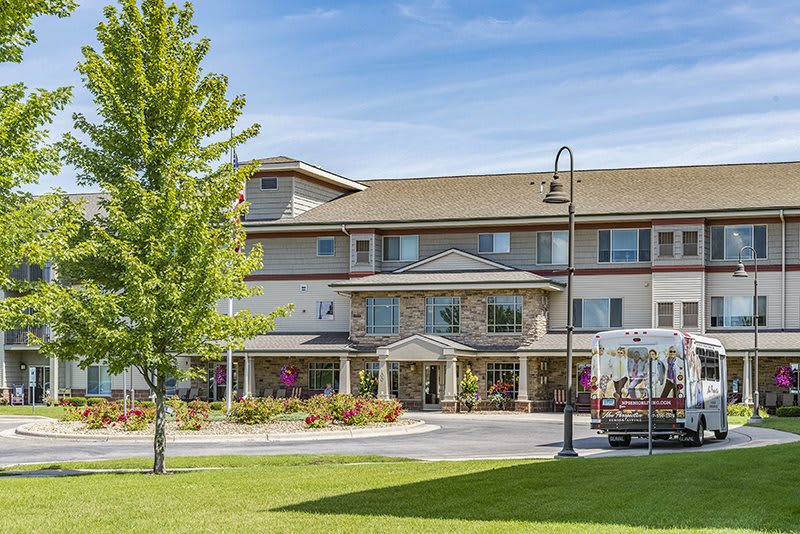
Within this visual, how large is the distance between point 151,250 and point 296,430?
1533 cm

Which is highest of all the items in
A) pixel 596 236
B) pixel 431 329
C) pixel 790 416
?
pixel 596 236

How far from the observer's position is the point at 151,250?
21.3m

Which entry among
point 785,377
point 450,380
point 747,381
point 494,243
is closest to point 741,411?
point 747,381

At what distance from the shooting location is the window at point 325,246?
59312 millimetres

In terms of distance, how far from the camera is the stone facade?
53.5m

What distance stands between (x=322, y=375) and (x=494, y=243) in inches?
427

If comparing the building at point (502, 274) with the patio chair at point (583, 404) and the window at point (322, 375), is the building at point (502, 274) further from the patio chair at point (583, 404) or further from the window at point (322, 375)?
the patio chair at point (583, 404)

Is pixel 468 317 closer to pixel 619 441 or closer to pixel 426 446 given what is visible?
pixel 426 446

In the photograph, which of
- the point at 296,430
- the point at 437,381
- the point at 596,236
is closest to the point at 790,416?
the point at 596,236

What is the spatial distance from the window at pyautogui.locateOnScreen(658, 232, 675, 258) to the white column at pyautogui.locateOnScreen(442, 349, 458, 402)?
10.8 m

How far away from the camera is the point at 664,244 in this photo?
174 feet

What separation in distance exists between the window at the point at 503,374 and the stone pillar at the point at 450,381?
95.1 inches

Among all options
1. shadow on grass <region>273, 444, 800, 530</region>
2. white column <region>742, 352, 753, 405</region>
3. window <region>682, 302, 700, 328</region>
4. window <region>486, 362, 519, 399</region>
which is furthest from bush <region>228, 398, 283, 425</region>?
window <region>682, 302, 700, 328</region>

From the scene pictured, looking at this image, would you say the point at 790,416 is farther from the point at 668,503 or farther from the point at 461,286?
the point at 668,503
